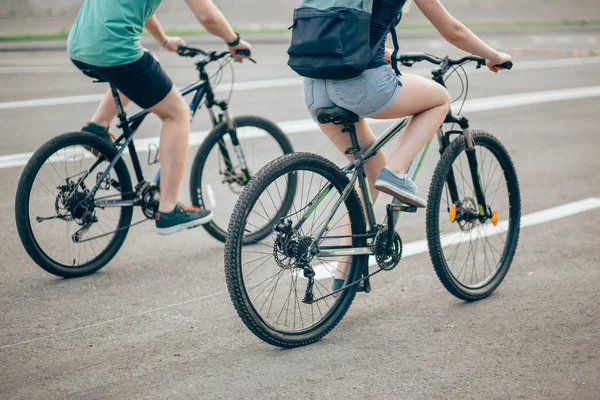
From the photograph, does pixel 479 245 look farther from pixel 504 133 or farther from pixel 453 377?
pixel 504 133

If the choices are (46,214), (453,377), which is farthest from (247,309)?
(46,214)

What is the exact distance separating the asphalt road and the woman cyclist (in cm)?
56

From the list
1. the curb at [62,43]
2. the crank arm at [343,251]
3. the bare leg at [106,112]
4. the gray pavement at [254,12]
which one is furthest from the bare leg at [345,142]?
the gray pavement at [254,12]

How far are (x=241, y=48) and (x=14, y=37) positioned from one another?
13778 mm

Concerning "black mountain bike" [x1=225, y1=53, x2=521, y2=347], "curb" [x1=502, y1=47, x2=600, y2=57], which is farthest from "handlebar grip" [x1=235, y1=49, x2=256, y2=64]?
"curb" [x1=502, y1=47, x2=600, y2=57]

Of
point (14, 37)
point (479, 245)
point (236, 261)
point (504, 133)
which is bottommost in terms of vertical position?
point (14, 37)

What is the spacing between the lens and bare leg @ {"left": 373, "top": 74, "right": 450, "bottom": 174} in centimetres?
423

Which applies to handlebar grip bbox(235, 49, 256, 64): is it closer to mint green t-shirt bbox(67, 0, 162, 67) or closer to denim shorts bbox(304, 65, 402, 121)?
mint green t-shirt bbox(67, 0, 162, 67)

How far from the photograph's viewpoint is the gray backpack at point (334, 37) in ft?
12.7

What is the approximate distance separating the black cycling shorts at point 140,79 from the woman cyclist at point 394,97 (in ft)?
3.81

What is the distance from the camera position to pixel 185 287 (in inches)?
203

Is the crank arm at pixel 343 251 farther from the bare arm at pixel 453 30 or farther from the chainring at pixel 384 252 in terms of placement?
the bare arm at pixel 453 30

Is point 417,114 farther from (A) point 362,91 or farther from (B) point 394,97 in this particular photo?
(A) point 362,91

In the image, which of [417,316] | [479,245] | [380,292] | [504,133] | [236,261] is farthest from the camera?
[504,133]
